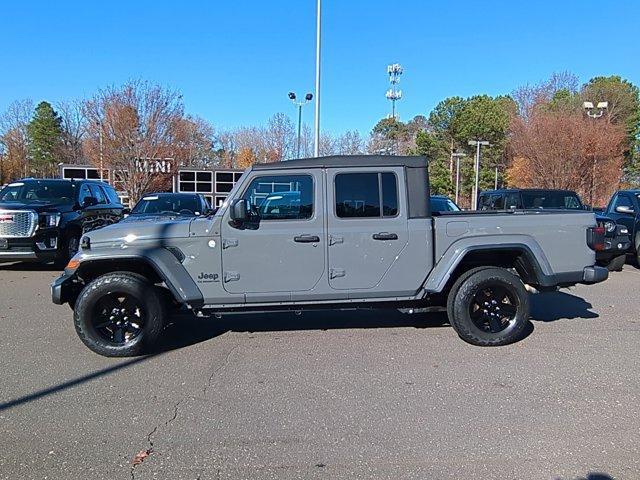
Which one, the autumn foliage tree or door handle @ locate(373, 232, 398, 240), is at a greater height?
the autumn foliage tree

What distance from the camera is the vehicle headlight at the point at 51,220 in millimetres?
10191

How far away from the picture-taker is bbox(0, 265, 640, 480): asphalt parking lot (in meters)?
3.16

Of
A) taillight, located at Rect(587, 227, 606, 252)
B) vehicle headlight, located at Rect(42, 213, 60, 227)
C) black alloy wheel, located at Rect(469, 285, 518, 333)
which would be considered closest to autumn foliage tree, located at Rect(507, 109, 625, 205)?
taillight, located at Rect(587, 227, 606, 252)

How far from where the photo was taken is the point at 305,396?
4.17 m

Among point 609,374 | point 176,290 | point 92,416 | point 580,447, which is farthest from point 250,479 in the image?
point 609,374

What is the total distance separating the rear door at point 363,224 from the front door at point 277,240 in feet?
0.50

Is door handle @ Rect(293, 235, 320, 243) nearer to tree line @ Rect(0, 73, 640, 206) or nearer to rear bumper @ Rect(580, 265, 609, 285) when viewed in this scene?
rear bumper @ Rect(580, 265, 609, 285)

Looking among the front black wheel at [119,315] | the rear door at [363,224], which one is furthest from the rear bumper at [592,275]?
the front black wheel at [119,315]

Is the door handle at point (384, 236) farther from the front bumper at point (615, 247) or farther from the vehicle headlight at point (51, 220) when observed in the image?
the vehicle headlight at point (51, 220)

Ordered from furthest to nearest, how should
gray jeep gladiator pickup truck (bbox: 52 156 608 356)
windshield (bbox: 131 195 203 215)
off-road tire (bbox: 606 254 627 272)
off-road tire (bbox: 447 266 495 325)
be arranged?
windshield (bbox: 131 195 203 215) < off-road tire (bbox: 606 254 627 272) < off-road tire (bbox: 447 266 495 325) < gray jeep gladiator pickup truck (bbox: 52 156 608 356)

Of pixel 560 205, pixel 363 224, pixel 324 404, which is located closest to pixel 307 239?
pixel 363 224

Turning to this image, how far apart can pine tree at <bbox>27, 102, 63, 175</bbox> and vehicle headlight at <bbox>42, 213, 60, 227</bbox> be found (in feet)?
158

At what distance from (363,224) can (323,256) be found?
0.54 meters

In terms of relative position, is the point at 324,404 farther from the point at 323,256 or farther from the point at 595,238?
the point at 595,238
